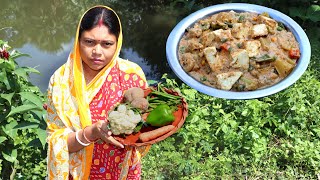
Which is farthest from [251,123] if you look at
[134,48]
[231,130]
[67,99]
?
[134,48]

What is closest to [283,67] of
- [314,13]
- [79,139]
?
[79,139]

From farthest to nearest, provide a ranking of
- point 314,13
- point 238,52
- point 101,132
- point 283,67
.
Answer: point 314,13 → point 238,52 → point 283,67 → point 101,132

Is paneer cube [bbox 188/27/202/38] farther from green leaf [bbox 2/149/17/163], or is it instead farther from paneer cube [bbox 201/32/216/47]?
green leaf [bbox 2/149/17/163]

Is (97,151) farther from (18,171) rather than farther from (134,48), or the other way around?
(134,48)

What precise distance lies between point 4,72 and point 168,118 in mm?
1488

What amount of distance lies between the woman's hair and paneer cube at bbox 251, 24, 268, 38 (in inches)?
67.7

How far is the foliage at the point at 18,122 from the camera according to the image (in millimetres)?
3166

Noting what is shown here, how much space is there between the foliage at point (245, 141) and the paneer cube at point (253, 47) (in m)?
0.82

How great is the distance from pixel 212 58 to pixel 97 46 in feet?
4.96

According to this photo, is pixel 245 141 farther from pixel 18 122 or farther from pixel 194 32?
pixel 18 122

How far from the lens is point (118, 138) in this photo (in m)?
2.06

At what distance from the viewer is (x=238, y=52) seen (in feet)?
11.2

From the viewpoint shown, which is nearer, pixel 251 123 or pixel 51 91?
pixel 51 91

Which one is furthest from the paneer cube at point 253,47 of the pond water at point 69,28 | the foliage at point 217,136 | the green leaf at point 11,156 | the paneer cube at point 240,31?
the pond water at point 69,28
